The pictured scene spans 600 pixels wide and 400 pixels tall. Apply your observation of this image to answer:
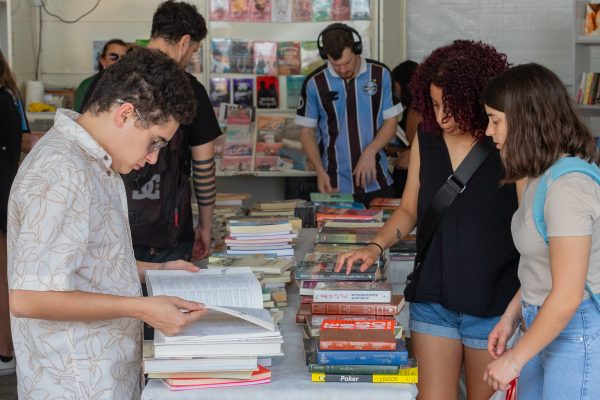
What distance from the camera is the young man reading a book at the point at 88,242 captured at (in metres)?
1.79

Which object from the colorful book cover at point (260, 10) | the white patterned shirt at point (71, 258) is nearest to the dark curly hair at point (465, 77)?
the white patterned shirt at point (71, 258)

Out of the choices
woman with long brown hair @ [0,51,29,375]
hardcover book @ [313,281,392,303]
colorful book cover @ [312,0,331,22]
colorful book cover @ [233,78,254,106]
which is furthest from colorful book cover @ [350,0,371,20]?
hardcover book @ [313,281,392,303]

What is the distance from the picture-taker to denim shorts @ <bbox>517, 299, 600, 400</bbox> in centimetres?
208

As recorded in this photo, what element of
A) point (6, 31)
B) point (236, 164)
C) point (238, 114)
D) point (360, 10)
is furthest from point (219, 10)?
point (6, 31)

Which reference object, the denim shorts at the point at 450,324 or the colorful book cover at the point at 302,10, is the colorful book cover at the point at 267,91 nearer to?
the colorful book cover at the point at 302,10

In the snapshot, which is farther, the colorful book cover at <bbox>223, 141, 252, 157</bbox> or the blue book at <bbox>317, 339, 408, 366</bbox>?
the colorful book cover at <bbox>223, 141, 252, 157</bbox>

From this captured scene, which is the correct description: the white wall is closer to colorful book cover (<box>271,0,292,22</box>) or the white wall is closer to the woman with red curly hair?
colorful book cover (<box>271,0,292,22</box>)

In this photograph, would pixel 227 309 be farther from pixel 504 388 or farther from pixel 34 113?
pixel 34 113

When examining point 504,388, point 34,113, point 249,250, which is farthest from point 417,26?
point 504,388

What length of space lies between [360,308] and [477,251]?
1.43 feet

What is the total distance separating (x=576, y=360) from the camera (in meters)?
2.09

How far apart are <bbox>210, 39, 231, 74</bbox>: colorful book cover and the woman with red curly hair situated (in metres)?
4.02

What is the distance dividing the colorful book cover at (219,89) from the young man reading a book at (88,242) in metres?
4.64

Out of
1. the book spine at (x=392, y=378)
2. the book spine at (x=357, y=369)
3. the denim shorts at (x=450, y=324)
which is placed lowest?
the denim shorts at (x=450, y=324)
